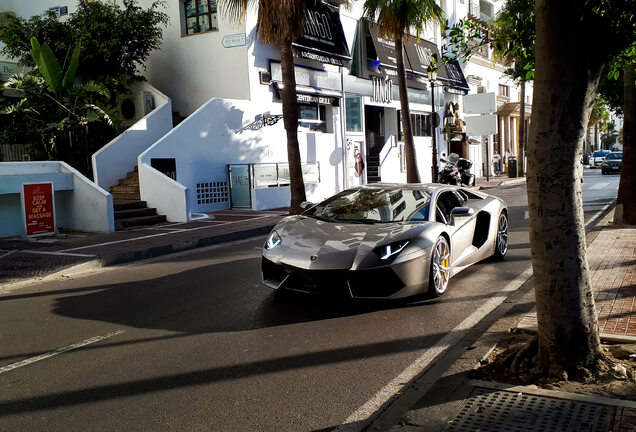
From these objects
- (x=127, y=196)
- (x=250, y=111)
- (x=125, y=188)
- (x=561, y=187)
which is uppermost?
(x=250, y=111)

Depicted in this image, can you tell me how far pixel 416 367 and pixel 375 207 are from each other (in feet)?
10.1

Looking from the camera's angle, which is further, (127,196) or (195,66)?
(195,66)

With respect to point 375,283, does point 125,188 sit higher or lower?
higher

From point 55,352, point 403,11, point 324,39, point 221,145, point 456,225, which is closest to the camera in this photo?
point 55,352

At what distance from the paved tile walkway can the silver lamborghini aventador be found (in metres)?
1.36

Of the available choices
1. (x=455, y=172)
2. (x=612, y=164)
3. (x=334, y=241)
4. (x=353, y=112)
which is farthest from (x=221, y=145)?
(x=612, y=164)

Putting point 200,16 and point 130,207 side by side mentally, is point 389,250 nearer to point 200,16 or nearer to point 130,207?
point 130,207

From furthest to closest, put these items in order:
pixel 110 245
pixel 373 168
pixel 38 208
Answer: pixel 373 168, pixel 38 208, pixel 110 245

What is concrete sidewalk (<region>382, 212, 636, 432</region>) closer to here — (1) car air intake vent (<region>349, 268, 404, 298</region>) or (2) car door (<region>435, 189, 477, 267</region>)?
(1) car air intake vent (<region>349, 268, 404, 298</region>)

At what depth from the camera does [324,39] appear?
24219mm

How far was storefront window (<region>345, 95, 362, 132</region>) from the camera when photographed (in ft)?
88.2

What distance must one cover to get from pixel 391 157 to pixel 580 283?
89.2ft

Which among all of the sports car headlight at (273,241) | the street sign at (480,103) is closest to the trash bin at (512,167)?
the street sign at (480,103)

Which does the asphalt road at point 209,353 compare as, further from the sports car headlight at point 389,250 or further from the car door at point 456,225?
the sports car headlight at point 389,250
